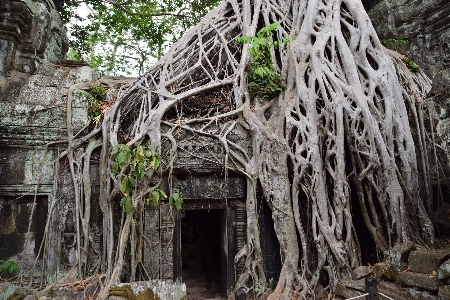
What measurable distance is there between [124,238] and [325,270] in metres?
2.14

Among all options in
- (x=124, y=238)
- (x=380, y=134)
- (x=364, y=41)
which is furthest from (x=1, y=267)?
(x=364, y=41)

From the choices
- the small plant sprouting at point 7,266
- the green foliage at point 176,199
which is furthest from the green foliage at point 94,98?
the small plant sprouting at point 7,266

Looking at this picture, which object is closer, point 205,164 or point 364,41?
point 205,164

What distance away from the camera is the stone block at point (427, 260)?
2674 mm

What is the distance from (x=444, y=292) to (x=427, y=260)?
13.1 inches

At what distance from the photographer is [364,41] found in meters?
4.78

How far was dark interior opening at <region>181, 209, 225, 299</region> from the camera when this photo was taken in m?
5.52

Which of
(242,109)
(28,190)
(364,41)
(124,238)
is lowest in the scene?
(124,238)

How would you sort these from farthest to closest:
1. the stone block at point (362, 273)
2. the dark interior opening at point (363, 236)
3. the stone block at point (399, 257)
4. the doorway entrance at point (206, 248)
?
the doorway entrance at point (206, 248) < the dark interior opening at point (363, 236) < the stone block at point (362, 273) < the stone block at point (399, 257)

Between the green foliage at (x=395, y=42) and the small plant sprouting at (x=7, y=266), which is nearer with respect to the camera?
the small plant sprouting at (x=7, y=266)

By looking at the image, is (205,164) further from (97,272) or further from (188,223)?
(188,223)

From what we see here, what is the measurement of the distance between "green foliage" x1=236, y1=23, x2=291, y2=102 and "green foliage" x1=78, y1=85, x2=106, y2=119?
1.96m

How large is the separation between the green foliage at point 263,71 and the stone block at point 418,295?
2743 mm

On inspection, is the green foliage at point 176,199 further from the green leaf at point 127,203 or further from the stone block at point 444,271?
the stone block at point 444,271
